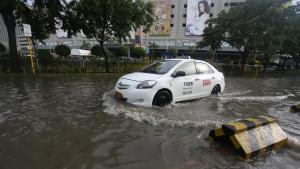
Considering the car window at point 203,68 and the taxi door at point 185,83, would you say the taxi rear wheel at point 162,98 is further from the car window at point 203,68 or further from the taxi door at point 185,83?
the car window at point 203,68

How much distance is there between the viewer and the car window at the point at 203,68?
8211mm

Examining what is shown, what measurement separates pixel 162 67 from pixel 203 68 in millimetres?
1702

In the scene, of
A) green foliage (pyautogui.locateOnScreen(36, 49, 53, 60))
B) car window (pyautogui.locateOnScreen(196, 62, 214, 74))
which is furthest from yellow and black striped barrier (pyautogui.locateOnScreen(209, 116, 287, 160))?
green foliage (pyautogui.locateOnScreen(36, 49, 53, 60))

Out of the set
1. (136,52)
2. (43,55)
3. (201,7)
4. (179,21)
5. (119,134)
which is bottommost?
(119,134)

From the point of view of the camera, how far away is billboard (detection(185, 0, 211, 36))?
205 feet

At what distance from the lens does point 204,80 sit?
27.2 feet

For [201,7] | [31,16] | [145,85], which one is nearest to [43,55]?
[31,16]

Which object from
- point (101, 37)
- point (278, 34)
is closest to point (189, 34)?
point (278, 34)

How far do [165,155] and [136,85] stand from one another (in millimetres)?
2901

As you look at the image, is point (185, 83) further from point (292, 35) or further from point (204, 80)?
point (292, 35)

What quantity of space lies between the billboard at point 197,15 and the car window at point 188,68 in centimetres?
5752

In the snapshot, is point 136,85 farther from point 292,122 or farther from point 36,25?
point 36,25

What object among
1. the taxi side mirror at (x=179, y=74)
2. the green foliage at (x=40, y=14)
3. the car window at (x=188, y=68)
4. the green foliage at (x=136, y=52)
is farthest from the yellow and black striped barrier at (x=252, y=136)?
the green foliage at (x=136, y=52)

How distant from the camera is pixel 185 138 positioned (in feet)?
15.8
